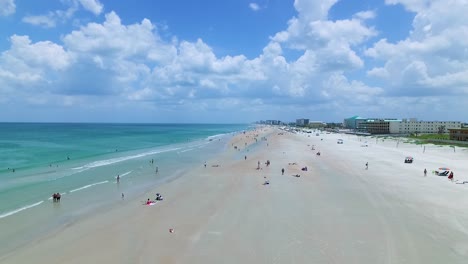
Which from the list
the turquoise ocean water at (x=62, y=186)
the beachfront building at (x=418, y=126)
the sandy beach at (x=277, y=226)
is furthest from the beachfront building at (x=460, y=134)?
the turquoise ocean water at (x=62, y=186)

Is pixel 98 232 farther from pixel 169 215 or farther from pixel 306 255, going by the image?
pixel 306 255

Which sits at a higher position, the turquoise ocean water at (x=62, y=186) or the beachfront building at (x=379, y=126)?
the beachfront building at (x=379, y=126)

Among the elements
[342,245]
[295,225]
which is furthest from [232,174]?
[342,245]

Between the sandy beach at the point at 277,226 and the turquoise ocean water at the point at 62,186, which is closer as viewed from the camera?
the sandy beach at the point at 277,226

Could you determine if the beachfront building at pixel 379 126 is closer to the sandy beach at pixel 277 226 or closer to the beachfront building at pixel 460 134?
the beachfront building at pixel 460 134

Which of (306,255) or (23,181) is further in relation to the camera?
(23,181)

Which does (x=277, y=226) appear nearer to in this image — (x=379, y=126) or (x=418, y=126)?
(x=379, y=126)

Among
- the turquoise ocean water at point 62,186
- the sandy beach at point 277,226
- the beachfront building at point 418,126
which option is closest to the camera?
the sandy beach at point 277,226

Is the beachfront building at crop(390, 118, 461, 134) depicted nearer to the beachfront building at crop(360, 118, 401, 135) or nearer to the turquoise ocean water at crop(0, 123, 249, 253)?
the beachfront building at crop(360, 118, 401, 135)

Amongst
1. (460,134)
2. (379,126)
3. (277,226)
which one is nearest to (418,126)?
(379,126)

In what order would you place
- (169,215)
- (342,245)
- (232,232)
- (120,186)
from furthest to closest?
(120,186) < (169,215) < (232,232) < (342,245)
